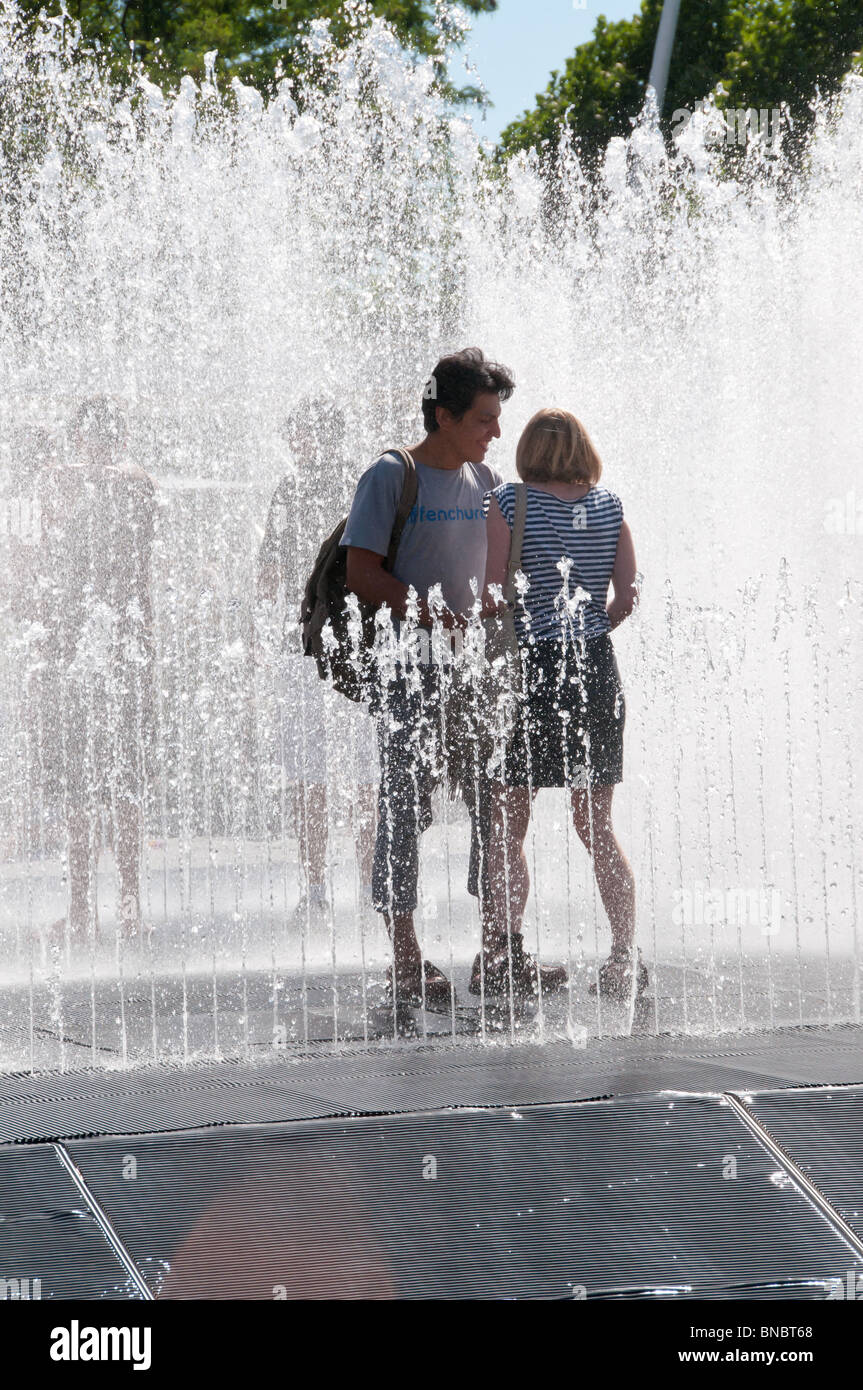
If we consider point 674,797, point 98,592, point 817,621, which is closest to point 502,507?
point 98,592

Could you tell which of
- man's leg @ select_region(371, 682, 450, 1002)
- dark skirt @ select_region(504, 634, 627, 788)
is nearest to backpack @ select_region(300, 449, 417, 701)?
man's leg @ select_region(371, 682, 450, 1002)

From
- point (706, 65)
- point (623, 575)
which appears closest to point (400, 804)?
point (623, 575)

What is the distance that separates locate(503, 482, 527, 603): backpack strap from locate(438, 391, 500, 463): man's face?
23 cm

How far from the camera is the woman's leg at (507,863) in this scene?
388 cm

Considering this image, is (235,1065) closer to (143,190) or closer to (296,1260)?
(296,1260)

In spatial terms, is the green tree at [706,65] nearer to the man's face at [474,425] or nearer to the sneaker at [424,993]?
the man's face at [474,425]

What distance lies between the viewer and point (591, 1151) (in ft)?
8.34

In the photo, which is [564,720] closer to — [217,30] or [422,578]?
[422,578]

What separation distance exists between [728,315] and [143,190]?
327 cm

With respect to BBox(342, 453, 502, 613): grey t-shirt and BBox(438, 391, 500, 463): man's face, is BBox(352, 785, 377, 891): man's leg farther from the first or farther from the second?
BBox(438, 391, 500, 463): man's face

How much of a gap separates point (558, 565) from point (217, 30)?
12027mm

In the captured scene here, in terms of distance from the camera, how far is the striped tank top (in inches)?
156

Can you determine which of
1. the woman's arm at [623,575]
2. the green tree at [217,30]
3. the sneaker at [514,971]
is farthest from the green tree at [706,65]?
the sneaker at [514,971]
